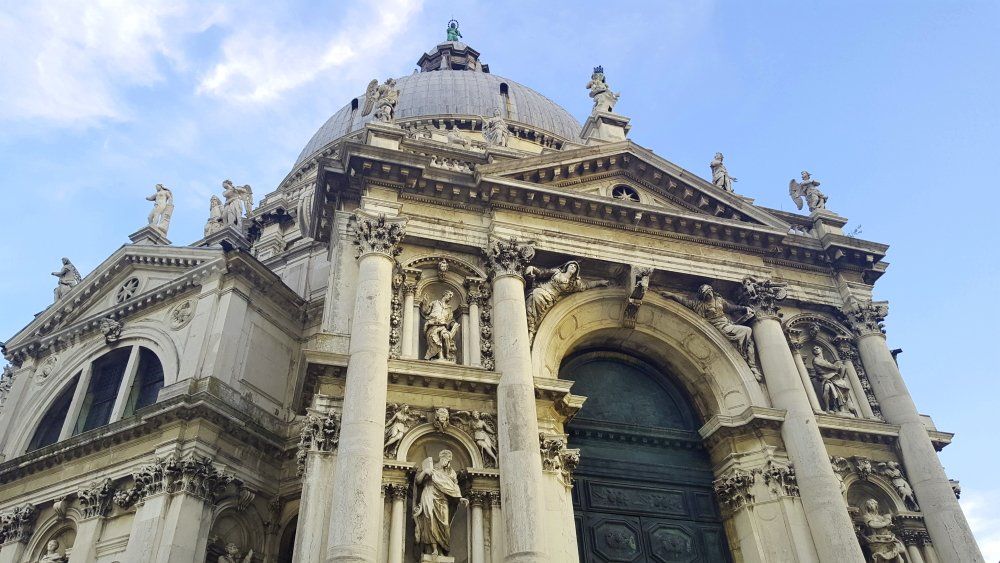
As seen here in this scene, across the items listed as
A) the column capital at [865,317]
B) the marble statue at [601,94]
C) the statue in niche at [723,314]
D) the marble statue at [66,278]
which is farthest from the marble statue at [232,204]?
the column capital at [865,317]

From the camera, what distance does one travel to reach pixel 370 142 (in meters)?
16.9

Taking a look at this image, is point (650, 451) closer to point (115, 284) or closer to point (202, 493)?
point (202, 493)

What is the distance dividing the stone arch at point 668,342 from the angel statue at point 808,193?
5.66 metres

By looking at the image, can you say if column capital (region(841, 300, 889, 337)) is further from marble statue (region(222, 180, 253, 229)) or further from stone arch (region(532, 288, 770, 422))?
marble statue (region(222, 180, 253, 229))

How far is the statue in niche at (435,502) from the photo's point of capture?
12.0 meters

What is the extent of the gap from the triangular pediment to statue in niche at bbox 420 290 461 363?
4638 millimetres

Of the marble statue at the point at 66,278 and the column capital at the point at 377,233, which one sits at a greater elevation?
the marble statue at the point at 66,278

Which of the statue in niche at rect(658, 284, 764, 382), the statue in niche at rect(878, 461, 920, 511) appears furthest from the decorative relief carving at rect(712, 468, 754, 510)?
the statue in niche at rect(878, 461, 920, 511)

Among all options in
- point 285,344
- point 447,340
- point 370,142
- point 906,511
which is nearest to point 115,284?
point 285,344

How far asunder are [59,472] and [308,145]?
80.2 ft

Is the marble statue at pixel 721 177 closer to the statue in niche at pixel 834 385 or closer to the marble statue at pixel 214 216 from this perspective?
the statue in niche at pixel 834 385

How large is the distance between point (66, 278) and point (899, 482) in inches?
1007

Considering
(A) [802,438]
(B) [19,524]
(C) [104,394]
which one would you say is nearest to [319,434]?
(A) [802,438]

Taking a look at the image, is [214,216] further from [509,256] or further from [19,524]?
[509,256]
